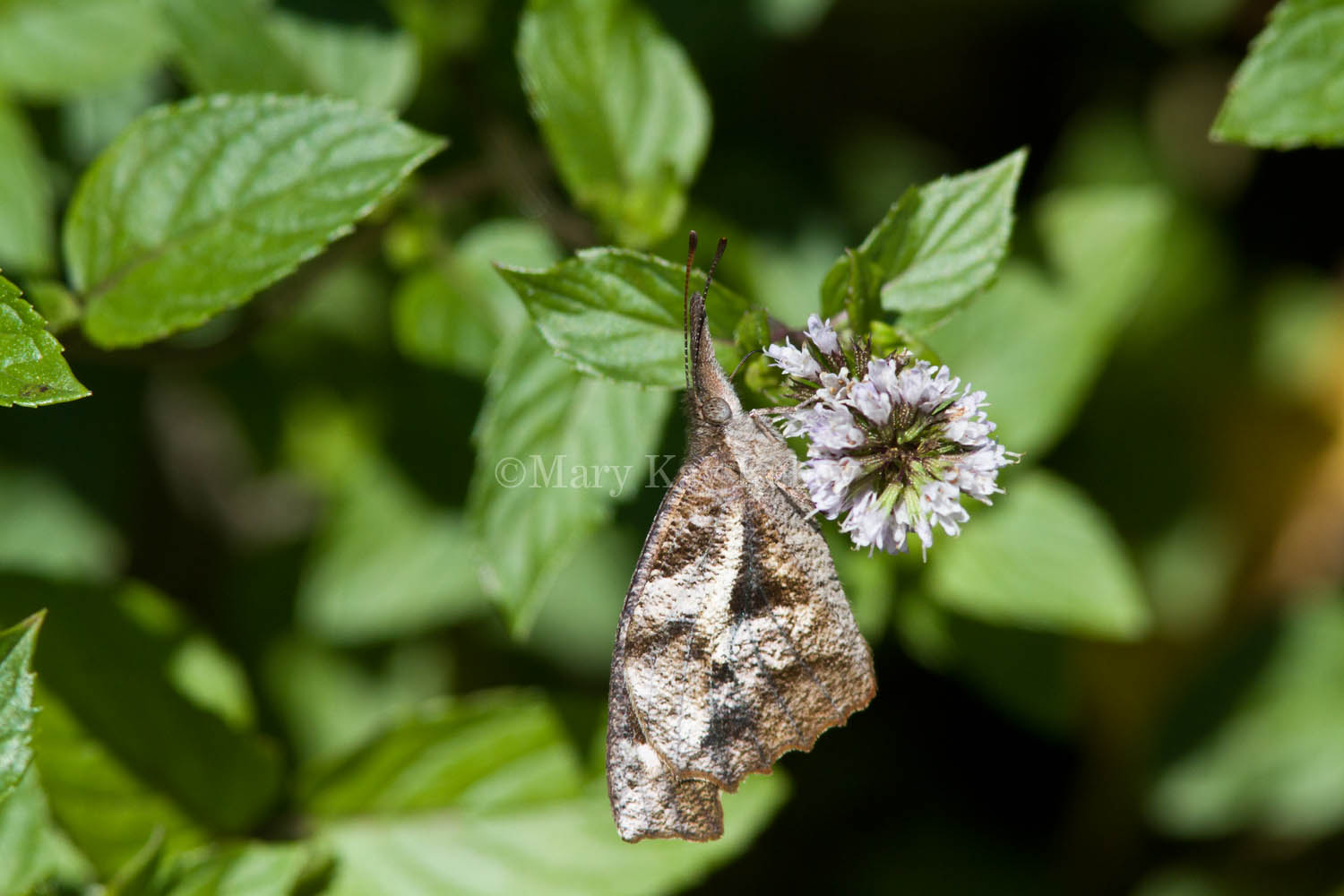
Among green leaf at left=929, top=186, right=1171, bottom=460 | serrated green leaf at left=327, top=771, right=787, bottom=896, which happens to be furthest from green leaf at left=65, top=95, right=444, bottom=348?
green leaf at left=929, top=186, right=1171, bottom=460

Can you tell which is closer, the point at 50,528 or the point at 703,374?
the point at 703,374

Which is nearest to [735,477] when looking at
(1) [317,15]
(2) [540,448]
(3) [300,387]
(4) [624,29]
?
(2) [540,448]

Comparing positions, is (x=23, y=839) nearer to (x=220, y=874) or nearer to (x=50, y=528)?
(x=220, y=874)

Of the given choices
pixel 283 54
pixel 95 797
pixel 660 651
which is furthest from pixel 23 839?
pixel 283 54

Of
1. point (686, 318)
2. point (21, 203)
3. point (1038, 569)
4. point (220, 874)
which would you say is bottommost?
point (220, 874)

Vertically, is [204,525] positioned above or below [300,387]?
below

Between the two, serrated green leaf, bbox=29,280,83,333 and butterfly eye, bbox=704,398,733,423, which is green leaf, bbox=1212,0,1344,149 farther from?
serrated green leaf, bbox=29,280,83,333

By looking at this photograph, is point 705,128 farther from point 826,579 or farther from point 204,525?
point 204,525
